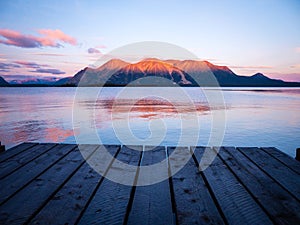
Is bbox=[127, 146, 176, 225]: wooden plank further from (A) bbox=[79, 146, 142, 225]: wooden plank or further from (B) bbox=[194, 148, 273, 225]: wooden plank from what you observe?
(B) bbox=[194, 148, 273, 225]: wooden plank

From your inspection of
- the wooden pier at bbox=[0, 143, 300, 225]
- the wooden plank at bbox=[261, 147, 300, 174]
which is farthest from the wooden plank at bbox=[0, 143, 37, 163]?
the wooden plank at bbox=[261, 147, 300, 174]

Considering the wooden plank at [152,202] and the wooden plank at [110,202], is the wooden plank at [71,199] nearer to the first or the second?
the wooden plank at [110,202]

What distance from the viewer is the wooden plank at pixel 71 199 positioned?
74.3 inches

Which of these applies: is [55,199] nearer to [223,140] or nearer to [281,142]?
[223,140]

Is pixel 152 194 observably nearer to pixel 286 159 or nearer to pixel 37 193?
pixel 37 193

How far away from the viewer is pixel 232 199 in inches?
87.4

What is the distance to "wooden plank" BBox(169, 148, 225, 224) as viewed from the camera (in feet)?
6.24

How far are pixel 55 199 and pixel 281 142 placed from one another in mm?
9853

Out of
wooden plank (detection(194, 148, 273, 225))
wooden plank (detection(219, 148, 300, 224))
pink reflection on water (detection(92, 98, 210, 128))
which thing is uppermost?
wooden plank (detection(194, 148, 273, 225))

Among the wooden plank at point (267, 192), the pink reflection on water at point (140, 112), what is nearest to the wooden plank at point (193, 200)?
the wooden plank at point (267, 192)

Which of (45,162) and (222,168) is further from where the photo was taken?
(45,162)

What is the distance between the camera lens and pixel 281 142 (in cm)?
953

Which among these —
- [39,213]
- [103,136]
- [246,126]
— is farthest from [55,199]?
[246,126]

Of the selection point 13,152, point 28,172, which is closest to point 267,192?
point 28,172
